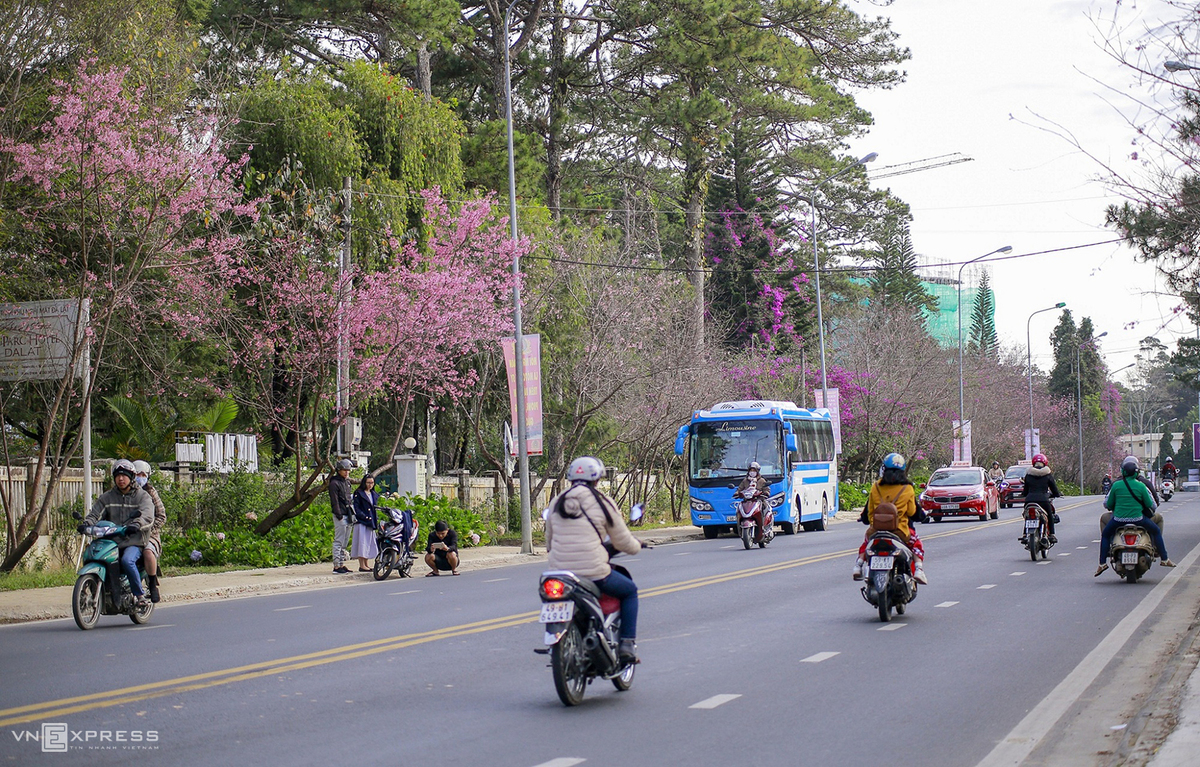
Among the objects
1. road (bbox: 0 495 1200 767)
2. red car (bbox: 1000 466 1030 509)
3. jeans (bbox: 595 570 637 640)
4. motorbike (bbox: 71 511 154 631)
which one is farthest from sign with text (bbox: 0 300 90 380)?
red car (bbox: 1000 466 1030 509)

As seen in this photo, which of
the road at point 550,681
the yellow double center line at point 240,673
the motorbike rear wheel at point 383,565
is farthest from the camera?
the motorbike rear wheel at point 383,565

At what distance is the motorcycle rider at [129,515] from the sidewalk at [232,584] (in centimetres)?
198

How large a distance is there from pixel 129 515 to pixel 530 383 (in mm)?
14828

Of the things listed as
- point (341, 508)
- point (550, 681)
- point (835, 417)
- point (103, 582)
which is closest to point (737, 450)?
point (835, 417)

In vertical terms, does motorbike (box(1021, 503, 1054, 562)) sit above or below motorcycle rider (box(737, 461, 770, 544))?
below

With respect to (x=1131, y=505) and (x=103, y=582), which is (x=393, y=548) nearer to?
(x=103, y=582)

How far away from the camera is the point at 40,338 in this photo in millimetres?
19781

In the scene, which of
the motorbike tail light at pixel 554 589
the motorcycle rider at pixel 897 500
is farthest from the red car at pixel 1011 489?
the motorbike tail light at pixel 554 589

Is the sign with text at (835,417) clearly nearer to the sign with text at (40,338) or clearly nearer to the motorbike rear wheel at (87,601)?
the sign with text at (40,338)

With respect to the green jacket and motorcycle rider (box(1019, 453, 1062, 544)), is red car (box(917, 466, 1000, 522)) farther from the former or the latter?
the green jacket

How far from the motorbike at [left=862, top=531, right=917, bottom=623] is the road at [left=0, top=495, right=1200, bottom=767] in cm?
27

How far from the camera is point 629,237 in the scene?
1542 inches

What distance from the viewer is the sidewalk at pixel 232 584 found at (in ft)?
52.2

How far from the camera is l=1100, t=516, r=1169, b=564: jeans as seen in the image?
17.4 m
